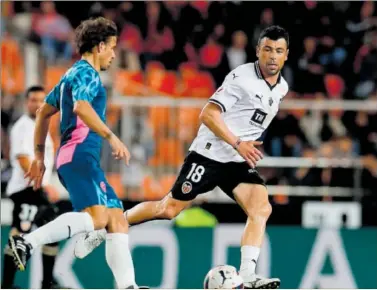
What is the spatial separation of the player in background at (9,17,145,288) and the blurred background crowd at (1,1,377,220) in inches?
239

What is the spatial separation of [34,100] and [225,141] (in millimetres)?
3098

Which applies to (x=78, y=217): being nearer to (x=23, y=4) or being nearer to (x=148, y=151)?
(x=148, y=151)

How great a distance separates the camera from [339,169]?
15055 millimetres

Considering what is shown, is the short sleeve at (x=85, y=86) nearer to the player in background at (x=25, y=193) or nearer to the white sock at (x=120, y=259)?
the white sock at (x=120, y=259)

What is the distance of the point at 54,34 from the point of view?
17547mm

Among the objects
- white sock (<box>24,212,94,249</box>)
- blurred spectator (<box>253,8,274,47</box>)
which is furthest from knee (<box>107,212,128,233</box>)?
blurred spectator (<box>253,8,274,47</box>)

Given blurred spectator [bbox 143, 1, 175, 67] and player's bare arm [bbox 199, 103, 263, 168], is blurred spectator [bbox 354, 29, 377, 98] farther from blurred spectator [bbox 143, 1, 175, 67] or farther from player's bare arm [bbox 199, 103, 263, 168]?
player's bare arm [bbox 199, 103, 263, 168]

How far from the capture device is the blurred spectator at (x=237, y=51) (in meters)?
17.4

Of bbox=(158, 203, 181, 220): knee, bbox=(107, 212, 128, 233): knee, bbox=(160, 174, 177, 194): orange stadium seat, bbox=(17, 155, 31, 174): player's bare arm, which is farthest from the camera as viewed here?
bbox=(160, 174, 177, 194): orange stadium seat

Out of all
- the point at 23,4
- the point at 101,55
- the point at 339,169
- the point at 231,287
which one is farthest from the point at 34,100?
the point at 23,4

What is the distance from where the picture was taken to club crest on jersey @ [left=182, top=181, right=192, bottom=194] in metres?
9.30

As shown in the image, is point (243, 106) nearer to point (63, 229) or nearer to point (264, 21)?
point (63, 229)

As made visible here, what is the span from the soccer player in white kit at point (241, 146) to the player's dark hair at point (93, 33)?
1.05 m

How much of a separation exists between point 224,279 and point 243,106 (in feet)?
4.77
